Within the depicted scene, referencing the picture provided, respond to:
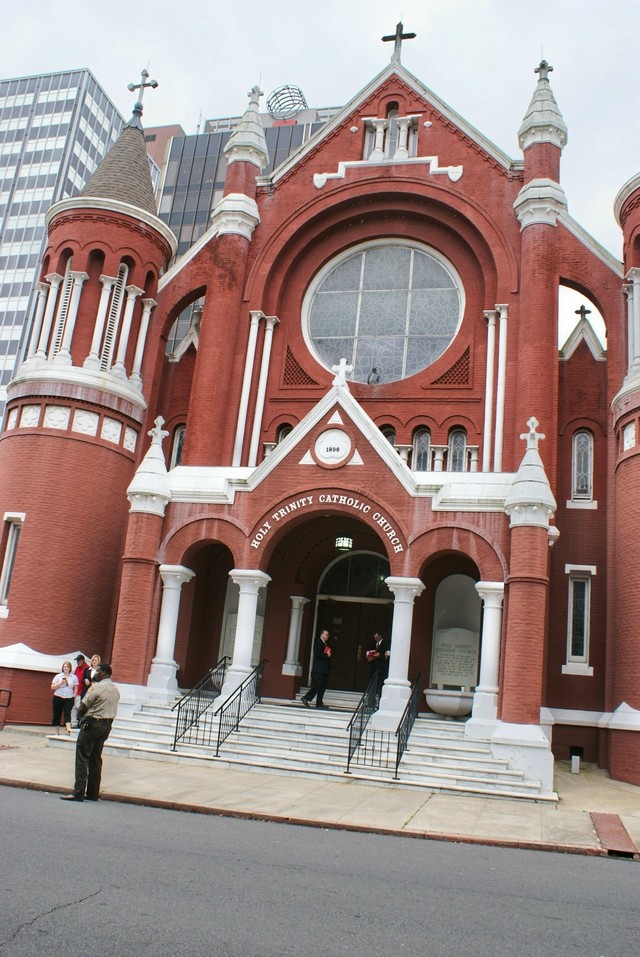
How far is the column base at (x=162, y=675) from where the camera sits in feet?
60.0

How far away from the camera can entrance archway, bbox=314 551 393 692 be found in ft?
71.1

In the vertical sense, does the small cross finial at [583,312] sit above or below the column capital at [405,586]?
above

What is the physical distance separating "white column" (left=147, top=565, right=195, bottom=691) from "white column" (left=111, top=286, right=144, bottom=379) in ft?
20.8

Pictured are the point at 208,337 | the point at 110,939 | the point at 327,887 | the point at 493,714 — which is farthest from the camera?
the point at 208,337

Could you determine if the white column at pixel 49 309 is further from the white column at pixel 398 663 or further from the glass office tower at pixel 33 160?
the glass office tower at pixel 33 160

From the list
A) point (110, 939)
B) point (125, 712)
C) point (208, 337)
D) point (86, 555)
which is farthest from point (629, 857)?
point (208, 337)

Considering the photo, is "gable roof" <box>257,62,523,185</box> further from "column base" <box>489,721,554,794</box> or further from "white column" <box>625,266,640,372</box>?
"column base" <box>489,721,554,794</box>

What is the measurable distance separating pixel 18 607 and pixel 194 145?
6907cm

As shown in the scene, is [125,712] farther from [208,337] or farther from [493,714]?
[208,337]

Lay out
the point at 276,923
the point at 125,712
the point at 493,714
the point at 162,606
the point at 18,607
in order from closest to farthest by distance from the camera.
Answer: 1. the point at 276,923
2. the point at 493,714
3. the point at 125,712
4. the point at 162,606
5. the point at 18,607

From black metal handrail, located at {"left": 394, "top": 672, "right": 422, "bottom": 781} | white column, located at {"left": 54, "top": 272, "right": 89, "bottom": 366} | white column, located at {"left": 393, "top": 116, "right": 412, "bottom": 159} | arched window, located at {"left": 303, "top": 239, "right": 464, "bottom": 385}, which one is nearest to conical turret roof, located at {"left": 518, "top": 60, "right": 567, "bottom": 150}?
white column, located at {"left": 393, "top": 116, "right": 412, "bottom": 159}

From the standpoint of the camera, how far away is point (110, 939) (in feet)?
18.0

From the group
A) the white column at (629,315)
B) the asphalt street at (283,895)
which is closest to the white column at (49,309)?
the white column at (629,315)

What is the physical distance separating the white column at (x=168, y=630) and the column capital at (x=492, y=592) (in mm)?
6015
